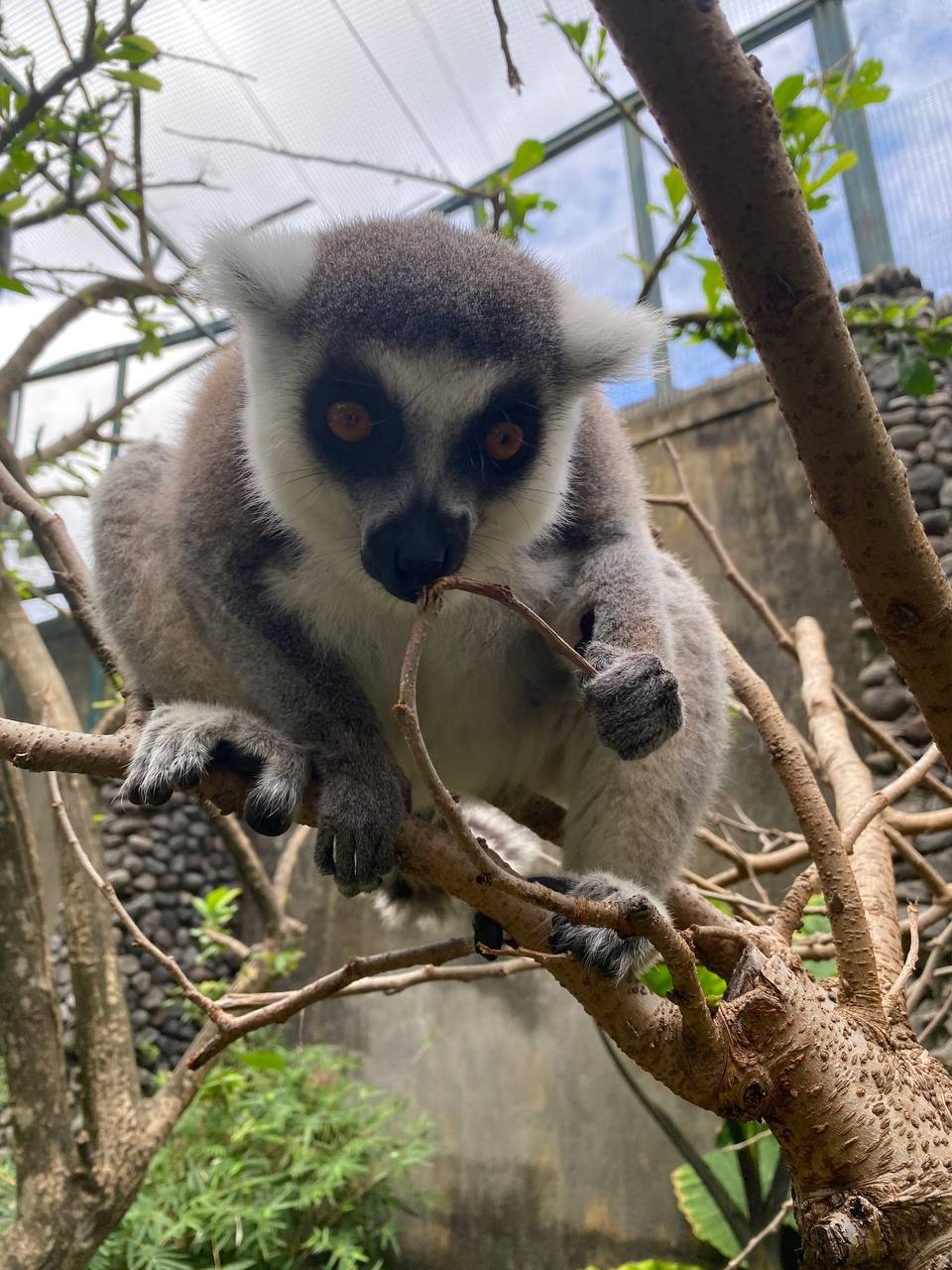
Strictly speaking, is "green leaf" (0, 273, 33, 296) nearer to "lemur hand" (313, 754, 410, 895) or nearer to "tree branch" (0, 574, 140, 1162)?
"tree branch" (0, 574, 140, 1162)

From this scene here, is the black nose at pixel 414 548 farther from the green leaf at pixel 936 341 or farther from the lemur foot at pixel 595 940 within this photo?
the green leaf at pixel 936 341

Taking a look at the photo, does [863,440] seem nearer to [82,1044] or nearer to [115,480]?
[115,480]

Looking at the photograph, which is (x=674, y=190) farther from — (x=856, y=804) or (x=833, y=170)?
(x=856, y=804)

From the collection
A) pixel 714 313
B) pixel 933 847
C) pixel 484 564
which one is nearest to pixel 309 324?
pixel 484 564

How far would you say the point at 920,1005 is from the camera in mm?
6539

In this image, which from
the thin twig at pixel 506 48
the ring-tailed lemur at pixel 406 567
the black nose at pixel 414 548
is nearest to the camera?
the thin twig at pixel 506 48

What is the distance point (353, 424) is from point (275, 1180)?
285 inches

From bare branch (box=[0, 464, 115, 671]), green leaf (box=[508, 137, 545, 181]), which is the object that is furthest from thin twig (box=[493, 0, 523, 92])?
bare branch (box=[0, 464, 115, 671])

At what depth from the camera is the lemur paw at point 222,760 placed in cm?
212

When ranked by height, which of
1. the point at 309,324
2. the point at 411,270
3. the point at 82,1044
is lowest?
the point at 82,1044

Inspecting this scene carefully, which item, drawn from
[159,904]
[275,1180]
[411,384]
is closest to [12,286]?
[411,384]

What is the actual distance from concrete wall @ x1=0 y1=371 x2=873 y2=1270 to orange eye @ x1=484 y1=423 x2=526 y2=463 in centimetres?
539

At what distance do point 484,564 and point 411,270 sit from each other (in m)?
0.75

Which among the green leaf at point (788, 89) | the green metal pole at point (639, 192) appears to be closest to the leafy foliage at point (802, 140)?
the green leaf at point (788, 89)
